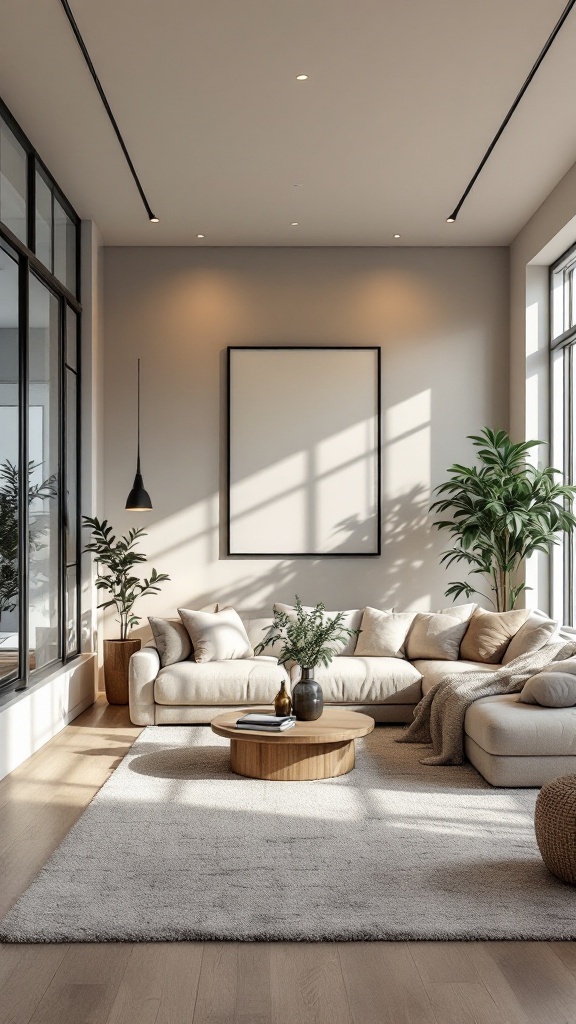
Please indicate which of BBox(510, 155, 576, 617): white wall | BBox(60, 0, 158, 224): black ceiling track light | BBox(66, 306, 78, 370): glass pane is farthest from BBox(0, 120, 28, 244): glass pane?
BBox(510, 155, 576, 617): white wall

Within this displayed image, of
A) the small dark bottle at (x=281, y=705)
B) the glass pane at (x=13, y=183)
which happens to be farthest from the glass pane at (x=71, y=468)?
the small dark bottle at (x=281, y=705)

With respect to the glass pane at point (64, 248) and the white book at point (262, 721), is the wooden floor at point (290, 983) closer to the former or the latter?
the white book at point (262, 721)

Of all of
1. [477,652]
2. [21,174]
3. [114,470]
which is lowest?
[477,652]

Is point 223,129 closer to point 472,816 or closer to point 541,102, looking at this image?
point 541,102

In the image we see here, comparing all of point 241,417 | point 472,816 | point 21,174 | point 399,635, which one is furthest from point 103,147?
point 472,816

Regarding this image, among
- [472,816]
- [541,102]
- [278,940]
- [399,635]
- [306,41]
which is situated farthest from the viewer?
[399,635]

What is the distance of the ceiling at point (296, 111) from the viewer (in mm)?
4238

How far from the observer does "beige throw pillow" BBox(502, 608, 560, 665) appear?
225 inches

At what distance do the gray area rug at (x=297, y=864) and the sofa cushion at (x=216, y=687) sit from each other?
1.02 metres

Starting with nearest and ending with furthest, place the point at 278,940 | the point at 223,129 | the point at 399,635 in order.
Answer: the point at 278,940 → the point at 223,129 → the point at 399,635

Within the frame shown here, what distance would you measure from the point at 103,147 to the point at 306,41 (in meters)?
1.75

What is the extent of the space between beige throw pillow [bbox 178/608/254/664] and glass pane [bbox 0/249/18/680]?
1.47m

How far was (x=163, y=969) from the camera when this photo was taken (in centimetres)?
260

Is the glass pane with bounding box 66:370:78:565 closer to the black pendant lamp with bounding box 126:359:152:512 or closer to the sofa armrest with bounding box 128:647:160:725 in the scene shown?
the black pendant lamp with bounding box 126:359:152:512
